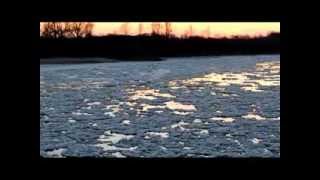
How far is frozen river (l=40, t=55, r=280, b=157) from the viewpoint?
11.7 meters

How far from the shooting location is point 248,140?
1250 cm

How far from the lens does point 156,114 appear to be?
63.1ft

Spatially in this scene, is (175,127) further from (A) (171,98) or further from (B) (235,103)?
(A) (171,98)

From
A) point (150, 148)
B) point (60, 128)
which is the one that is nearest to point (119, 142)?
point (150, 148)

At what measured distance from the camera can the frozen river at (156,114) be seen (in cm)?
1168
